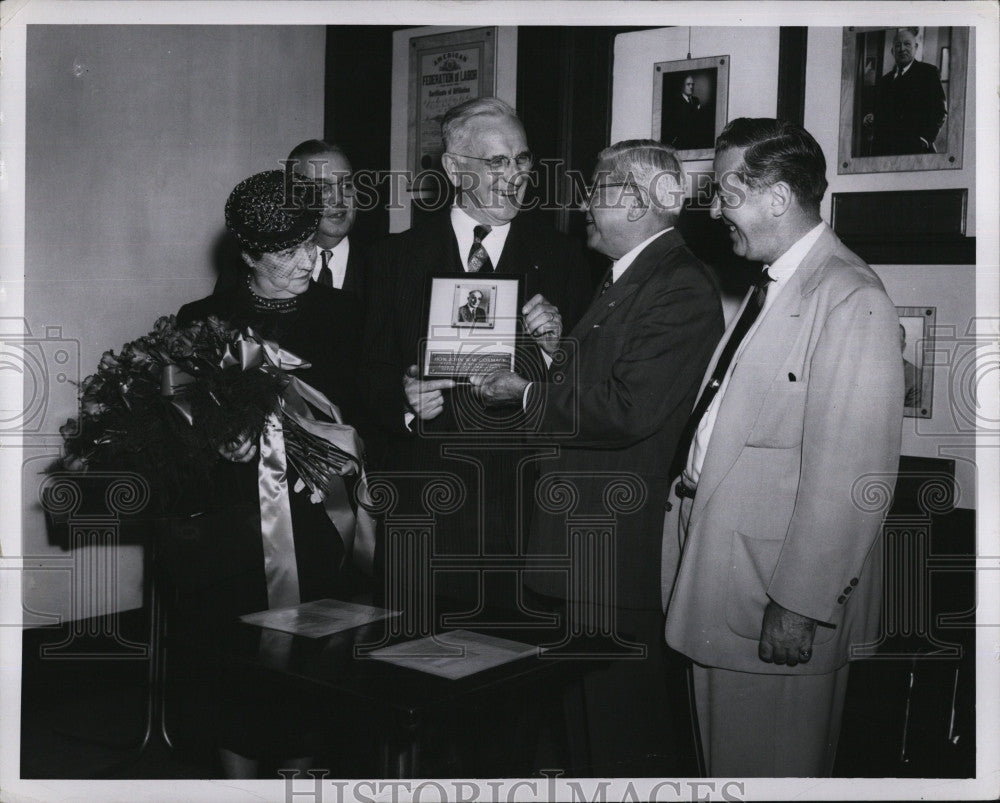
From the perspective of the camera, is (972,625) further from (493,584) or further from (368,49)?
(368,49)

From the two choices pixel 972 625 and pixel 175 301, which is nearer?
pixel 972 625

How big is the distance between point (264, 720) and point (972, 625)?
6.04ft

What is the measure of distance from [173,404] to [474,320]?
0.82 metres

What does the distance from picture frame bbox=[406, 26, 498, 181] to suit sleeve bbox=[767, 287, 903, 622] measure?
7.16 ft

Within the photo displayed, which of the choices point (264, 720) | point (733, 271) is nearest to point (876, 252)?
point (733, 271)

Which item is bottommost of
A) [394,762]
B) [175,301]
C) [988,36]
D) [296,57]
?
[394,762]

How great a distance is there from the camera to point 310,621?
83.2 inches

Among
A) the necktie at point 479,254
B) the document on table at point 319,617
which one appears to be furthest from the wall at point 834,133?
the document on table at point 319,617

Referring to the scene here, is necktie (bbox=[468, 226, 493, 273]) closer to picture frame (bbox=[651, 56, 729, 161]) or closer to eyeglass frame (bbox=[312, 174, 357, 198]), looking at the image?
eyeglass frame (bbox=[312, 174, 357, 198])

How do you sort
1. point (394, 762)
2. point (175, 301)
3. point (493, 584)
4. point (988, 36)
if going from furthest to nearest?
point (175, 301) → point (493, 584) → point (988, 36) → point (394, 762)

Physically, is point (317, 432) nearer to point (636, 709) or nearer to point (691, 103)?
point (636, 709)

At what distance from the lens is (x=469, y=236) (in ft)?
9.43

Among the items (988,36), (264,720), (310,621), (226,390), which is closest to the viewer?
(264,720)

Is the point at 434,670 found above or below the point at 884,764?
above
